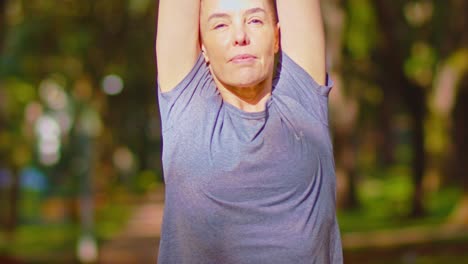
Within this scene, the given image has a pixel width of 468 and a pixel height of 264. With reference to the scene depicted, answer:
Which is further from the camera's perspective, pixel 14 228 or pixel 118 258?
pixel 14 228

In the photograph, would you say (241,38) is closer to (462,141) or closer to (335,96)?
(335,96)

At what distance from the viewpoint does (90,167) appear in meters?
23.4

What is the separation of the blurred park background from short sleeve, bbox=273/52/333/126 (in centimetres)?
1012

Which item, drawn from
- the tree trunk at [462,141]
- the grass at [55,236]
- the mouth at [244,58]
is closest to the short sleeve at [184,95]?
the mouth at [244,58]

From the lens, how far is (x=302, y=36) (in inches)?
96.8

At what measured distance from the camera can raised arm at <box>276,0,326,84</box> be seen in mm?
2453

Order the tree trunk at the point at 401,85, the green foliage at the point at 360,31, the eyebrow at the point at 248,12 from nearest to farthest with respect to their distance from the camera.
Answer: the eyebrow at the point at 248,12
the tree trunk at the point at 401,85
the green foliage at the point at 360,31

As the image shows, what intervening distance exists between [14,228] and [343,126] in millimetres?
8984

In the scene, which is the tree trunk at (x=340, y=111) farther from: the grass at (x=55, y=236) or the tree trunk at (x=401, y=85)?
the grass at (x=55, y=236)

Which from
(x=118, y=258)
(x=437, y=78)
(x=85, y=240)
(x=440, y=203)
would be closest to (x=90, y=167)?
(x=85, y=240)

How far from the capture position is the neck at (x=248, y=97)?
7.66ft

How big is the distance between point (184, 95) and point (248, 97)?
153 mm

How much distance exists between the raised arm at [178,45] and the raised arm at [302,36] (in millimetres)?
230

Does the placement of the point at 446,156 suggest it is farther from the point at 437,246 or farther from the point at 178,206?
the point at 178,206
